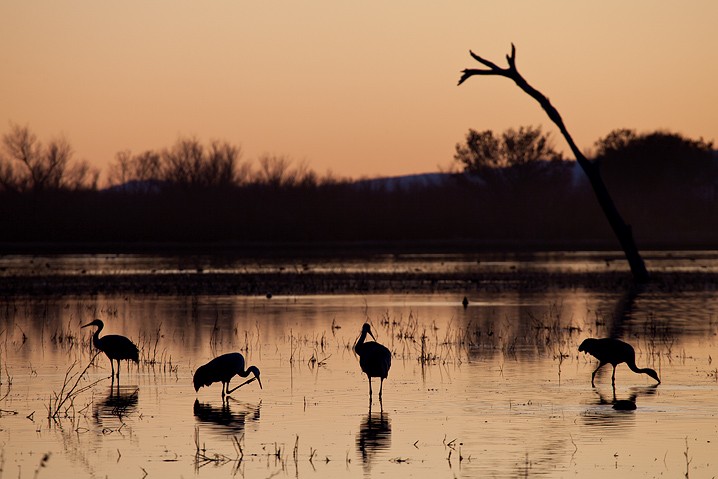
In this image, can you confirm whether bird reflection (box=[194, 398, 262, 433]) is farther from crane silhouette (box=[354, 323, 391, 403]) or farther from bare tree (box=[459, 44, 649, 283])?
bare tree (box=[459, 44, 649, 283])

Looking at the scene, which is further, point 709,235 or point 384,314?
point 709,235

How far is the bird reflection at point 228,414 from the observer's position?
42.6 feet

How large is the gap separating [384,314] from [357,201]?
213 feet

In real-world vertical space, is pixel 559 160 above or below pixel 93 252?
above

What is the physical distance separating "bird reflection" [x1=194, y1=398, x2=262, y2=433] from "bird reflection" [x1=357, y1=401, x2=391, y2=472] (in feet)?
3.91

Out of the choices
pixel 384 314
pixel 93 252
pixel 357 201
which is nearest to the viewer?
pixel 384 314

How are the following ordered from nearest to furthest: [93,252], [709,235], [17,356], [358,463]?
[358,463] < [17,356] < [93,252] < [709,235]

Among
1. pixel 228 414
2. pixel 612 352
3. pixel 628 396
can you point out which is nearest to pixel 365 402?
pixel 228 414

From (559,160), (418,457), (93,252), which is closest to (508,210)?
(559,160)

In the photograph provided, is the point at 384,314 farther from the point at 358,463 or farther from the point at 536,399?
the point at 358,463

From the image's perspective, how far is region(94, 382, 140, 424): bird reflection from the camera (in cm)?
1370

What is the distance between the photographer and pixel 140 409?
1401 centimetres

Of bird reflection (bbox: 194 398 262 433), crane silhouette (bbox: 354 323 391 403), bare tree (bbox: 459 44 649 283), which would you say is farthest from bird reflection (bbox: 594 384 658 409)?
bare tree (bbox: 459 44 649 283)

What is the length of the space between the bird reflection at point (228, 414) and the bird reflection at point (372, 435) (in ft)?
3.91
